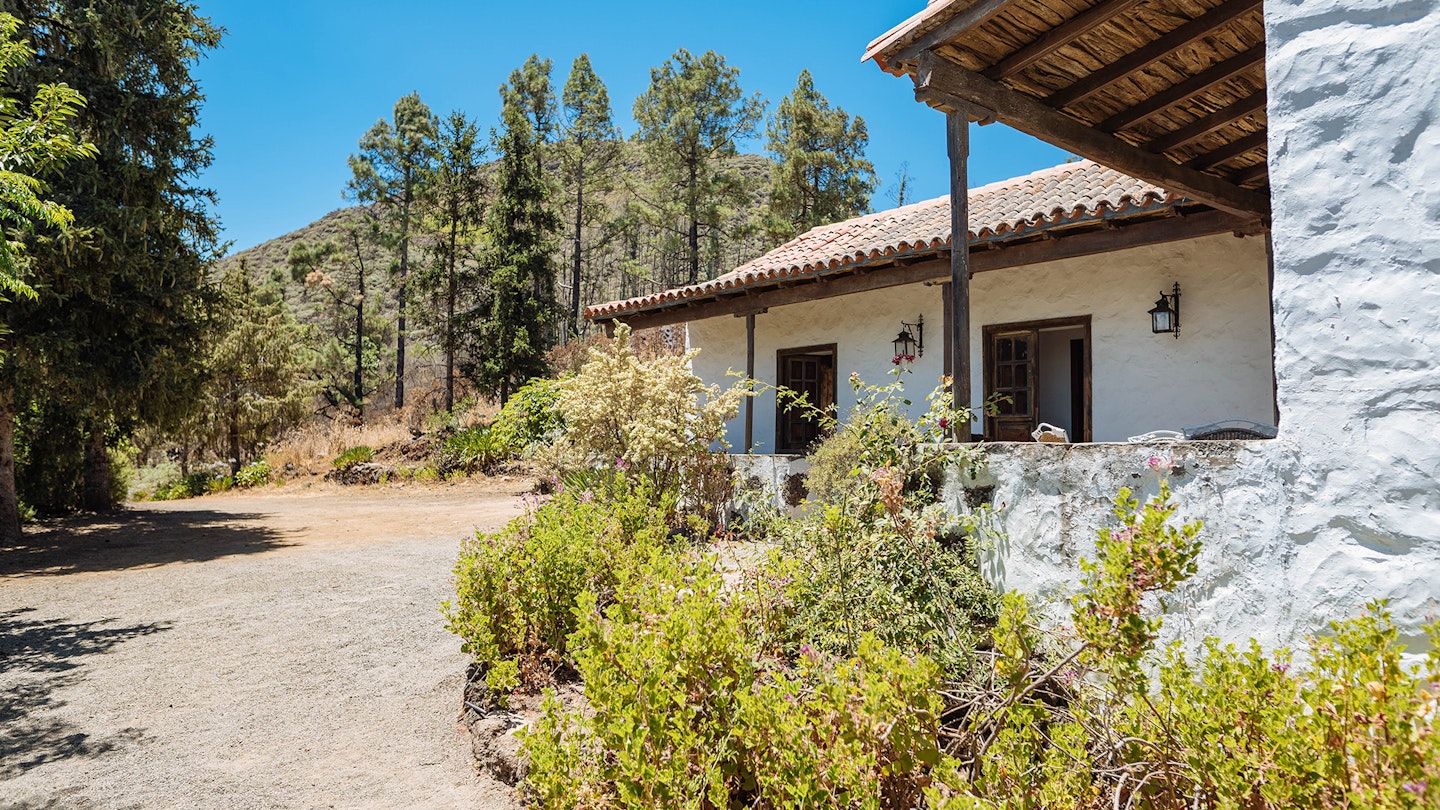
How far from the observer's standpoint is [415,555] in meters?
8.40

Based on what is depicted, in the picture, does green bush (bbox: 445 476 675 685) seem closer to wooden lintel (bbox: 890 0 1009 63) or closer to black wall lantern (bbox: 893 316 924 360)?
wooden lintel (bbox: 890 0 1009 63)

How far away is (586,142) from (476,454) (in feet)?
46.2

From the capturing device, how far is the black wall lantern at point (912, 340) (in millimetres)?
8750

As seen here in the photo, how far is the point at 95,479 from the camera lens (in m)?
13.2

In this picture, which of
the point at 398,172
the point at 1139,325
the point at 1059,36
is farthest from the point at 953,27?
the point at 398,172

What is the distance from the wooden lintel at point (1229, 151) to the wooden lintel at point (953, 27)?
2623 mm

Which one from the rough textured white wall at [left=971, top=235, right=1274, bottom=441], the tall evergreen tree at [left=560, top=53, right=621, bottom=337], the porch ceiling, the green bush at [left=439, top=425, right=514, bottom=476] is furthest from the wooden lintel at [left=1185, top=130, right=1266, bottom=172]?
the tall evergreen tree at [left=560, top=53, right=621, bottom=337]

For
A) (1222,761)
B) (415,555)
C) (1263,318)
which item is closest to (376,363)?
(415,555)

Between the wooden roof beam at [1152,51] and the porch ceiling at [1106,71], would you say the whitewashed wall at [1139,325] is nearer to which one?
the porch ceiling at [1106,71]

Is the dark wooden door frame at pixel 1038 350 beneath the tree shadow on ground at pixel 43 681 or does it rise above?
above

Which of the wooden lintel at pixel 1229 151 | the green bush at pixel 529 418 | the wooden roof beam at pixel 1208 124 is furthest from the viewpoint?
the green bush at pixel 529 418

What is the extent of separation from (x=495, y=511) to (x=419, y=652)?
676cm

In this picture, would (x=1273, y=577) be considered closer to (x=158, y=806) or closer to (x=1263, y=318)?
(x=1263, y=318)

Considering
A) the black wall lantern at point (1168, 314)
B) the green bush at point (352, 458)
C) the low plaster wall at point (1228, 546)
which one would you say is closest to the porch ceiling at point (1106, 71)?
the black wall lantern at point (1168, 314)
